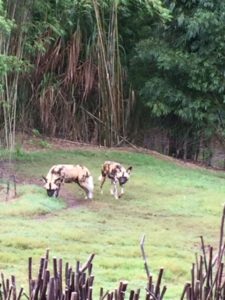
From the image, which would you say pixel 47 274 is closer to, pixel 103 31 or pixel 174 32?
pixel 103 31

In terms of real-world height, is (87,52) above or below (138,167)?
above

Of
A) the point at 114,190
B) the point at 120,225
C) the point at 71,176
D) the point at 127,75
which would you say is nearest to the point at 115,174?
the point at 114,190

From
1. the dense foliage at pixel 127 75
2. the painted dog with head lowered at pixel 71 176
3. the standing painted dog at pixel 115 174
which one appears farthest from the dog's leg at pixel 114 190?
the dense foliage at pixel 127 75

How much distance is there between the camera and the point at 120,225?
328 inches

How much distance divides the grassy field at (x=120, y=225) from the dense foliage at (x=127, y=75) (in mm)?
2254

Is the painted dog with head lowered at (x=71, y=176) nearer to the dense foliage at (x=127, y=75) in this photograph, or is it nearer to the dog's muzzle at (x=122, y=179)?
the dog's muzzle at (x=122, y=179)

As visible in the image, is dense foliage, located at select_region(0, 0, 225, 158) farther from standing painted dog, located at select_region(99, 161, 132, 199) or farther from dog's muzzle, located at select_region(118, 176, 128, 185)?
dog's muzzle, located at select_region(118, 176, 128, 185)

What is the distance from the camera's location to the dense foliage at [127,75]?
558 inches

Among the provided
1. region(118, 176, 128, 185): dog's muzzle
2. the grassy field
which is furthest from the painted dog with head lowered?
region(118, 176, 128, 185): dog's muzzle

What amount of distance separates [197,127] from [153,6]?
3637 mm

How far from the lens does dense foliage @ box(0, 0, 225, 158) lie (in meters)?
14.2

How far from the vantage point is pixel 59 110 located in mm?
14977

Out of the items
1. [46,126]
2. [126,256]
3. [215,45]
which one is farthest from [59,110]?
[126,256]

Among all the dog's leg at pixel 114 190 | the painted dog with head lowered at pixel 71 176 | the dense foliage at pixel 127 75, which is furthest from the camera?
the dense foliage at pixel 127 75
